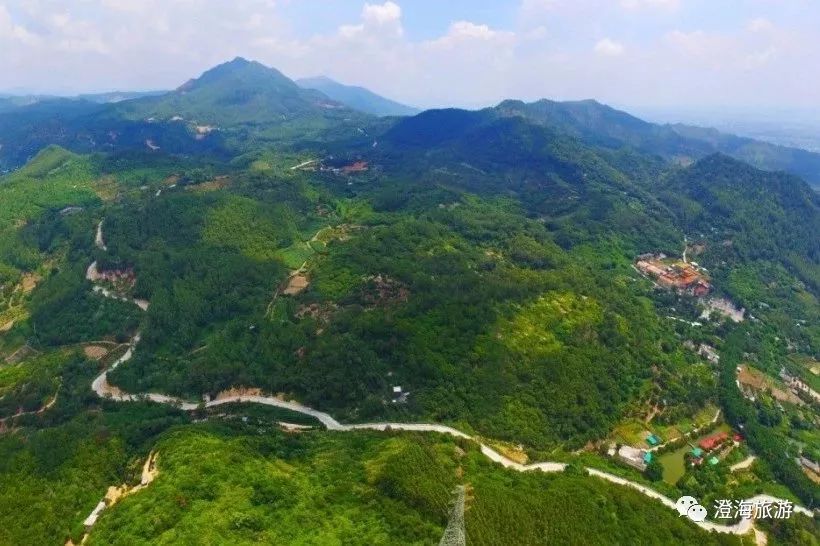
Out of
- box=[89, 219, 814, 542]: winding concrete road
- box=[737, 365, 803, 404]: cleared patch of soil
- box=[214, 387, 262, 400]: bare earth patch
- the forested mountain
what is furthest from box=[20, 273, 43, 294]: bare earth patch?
box=[737, 365, 803, 404]: cleared patch of soil

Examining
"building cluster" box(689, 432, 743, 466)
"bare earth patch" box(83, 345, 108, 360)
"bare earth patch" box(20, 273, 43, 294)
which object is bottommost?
"bare earth patch" box(83, 345, 108, 360)

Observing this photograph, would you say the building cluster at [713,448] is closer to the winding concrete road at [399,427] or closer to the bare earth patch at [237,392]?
the winding concrete road at [399,427]

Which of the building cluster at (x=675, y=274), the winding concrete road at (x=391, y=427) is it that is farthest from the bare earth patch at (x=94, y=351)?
the building cluster at (x=675, y=274)

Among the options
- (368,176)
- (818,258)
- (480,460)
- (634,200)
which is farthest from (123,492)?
(818,258)

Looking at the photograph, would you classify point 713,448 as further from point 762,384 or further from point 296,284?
point 296,284

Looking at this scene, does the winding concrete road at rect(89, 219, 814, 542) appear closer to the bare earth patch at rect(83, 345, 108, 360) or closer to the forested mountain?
the forested mountain

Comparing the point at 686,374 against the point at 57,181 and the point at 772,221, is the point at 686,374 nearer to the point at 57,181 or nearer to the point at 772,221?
the point at 772,221

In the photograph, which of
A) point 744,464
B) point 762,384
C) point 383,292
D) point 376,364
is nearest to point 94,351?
point 383,292
